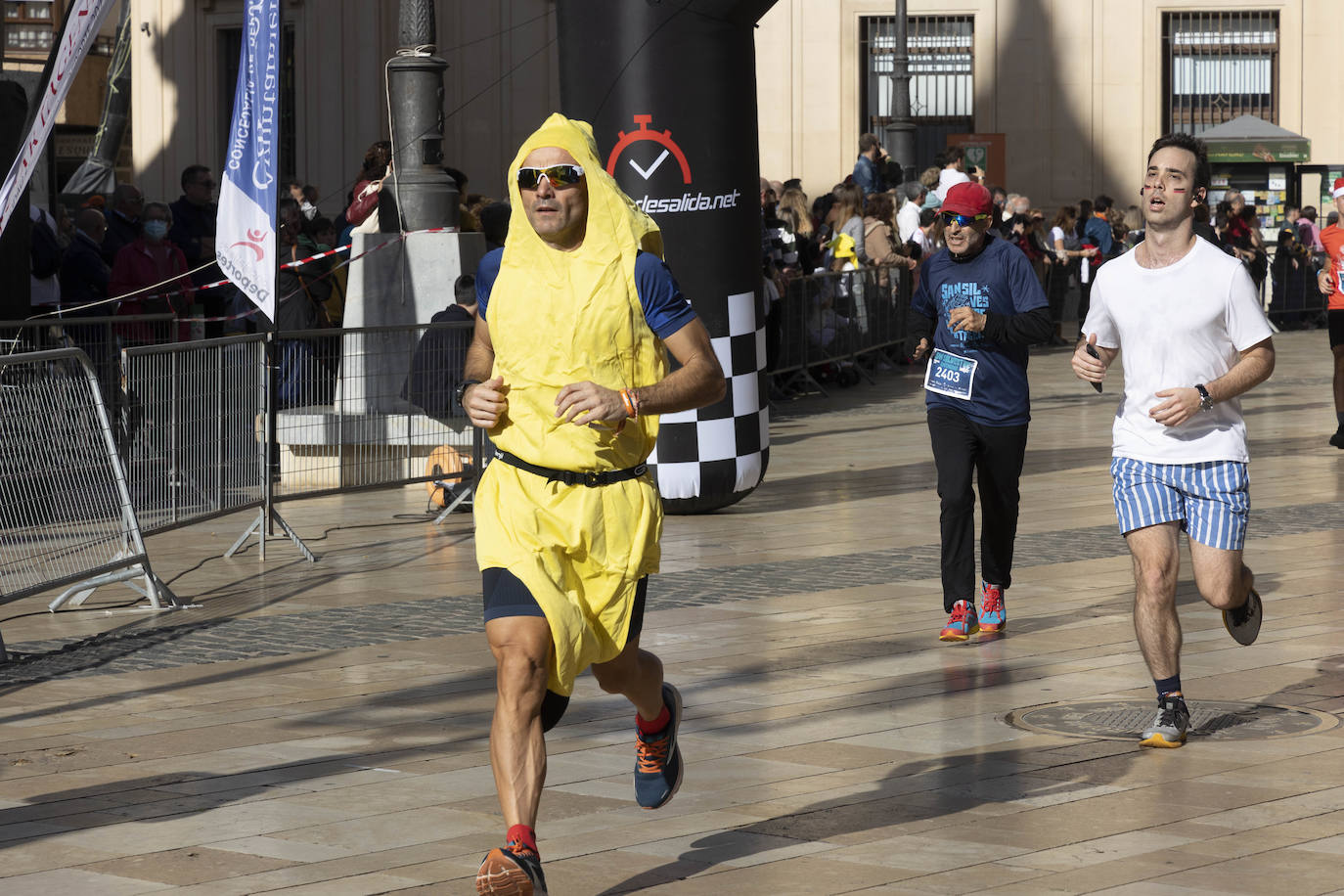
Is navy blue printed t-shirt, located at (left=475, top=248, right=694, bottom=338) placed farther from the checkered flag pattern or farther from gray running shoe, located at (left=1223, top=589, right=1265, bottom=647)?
the checkered flag pattern

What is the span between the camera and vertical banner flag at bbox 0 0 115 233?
795 cm

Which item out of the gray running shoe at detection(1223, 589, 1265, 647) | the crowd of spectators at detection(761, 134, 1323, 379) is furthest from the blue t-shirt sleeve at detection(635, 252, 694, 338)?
the crowd of spectators at detection(761, 134, 1323, 379)

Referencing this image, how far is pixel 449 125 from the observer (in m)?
34.3

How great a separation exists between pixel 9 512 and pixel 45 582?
0.39 meters

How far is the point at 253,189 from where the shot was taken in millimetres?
10898

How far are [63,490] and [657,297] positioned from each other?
472 cm

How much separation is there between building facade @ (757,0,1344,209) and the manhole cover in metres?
28.9

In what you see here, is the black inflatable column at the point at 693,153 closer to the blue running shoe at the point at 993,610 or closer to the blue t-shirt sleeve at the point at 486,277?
the blue running shoe at the point at 993,610

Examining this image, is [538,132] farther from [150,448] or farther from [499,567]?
[150,448]

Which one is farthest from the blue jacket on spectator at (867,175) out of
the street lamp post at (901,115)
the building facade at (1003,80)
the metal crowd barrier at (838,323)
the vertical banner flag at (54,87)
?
the vertical banner flag at (54,87)

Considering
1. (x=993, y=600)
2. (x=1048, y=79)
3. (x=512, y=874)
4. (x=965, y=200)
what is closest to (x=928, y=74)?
(x=1048, y=79)

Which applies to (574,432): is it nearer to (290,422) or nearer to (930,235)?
(290,422)

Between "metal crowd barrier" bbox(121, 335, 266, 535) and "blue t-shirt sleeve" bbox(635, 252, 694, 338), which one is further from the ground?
"blue t-shirt sleeve" bbox(635, 252, 694, 338)

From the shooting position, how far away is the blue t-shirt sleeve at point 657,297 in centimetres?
524
